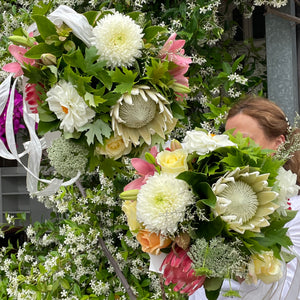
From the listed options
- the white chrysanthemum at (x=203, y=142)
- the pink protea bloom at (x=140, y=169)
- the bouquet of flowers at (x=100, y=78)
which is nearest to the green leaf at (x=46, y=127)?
the bouquet of flowers at (x=100, y=78)

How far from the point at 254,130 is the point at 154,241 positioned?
0.55 meters

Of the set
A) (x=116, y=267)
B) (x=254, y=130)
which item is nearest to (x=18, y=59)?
(x=254, y=130)

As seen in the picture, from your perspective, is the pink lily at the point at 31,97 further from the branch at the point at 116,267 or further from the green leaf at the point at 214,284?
the branch at the point at 116,267

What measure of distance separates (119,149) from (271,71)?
3.77 feet

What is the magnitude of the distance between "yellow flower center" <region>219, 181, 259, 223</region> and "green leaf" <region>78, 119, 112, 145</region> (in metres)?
0.29

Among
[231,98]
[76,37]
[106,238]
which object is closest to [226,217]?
[76,37]

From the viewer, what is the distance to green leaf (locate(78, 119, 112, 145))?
1.08 m

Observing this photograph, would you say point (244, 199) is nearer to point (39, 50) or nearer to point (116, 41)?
point (116, 41)

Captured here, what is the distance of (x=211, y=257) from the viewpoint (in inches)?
36.4

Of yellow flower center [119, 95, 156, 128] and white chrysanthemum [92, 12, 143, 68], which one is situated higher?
white chrysanthemum [92, 12, 143, 68]

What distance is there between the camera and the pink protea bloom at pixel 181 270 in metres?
0.98

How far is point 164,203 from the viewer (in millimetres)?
953

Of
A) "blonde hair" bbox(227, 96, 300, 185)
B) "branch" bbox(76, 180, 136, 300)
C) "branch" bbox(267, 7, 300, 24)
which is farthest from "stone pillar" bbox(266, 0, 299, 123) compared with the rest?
"branch" bbox(76, 180, 136, 300)

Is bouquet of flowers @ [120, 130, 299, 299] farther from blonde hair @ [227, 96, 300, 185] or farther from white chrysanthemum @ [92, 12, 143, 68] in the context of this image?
blonde hair @ [227, 96, 300, 185]
